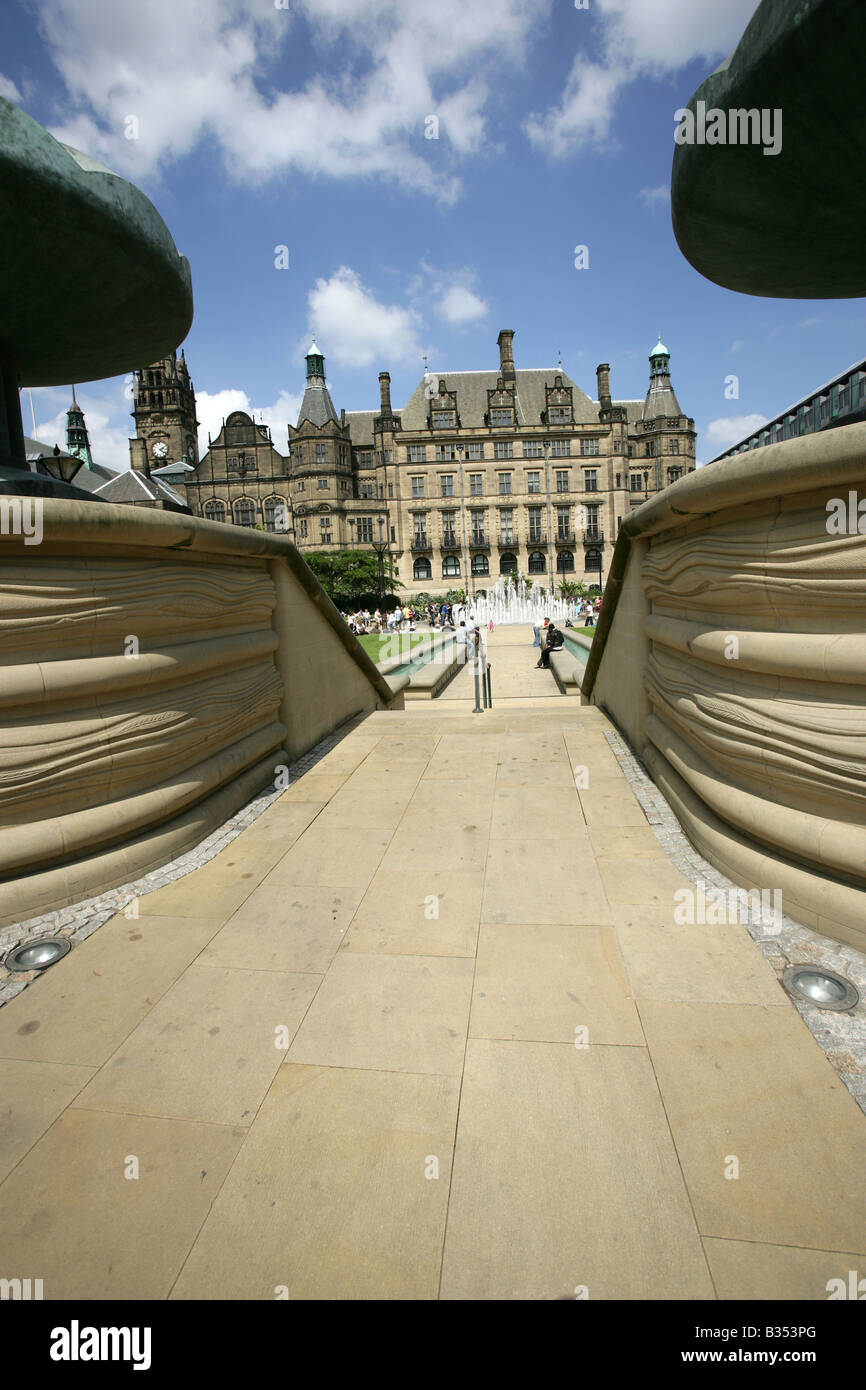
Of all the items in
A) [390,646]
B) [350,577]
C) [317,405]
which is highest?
[317,405]

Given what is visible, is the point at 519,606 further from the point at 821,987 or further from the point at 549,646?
the point at 821,987

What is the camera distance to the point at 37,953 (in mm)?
3748

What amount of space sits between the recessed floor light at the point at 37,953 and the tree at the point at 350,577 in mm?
45904

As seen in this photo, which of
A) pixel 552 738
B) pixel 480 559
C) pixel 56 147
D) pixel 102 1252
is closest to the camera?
pixel 102 1252

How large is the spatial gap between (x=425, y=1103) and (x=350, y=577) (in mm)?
48045

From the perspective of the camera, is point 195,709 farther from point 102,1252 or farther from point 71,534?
point 102,1252

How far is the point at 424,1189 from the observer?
7.55ft

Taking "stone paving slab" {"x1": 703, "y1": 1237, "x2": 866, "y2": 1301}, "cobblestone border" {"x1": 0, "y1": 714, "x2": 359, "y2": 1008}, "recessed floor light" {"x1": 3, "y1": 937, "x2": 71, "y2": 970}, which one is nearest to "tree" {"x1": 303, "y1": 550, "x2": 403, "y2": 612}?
"cobblestone border" {"x1": 0, "y1": 714, "x2": 359, "y2": 1008}

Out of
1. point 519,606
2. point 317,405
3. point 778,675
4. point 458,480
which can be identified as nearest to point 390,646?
point 778,675

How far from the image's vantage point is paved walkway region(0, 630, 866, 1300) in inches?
81.6

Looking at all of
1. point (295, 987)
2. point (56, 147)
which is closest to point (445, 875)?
point (295, 987)

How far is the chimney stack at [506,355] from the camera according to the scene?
2635 inches

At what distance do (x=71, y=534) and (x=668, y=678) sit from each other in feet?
14.9

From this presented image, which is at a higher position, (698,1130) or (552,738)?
(552,738)
